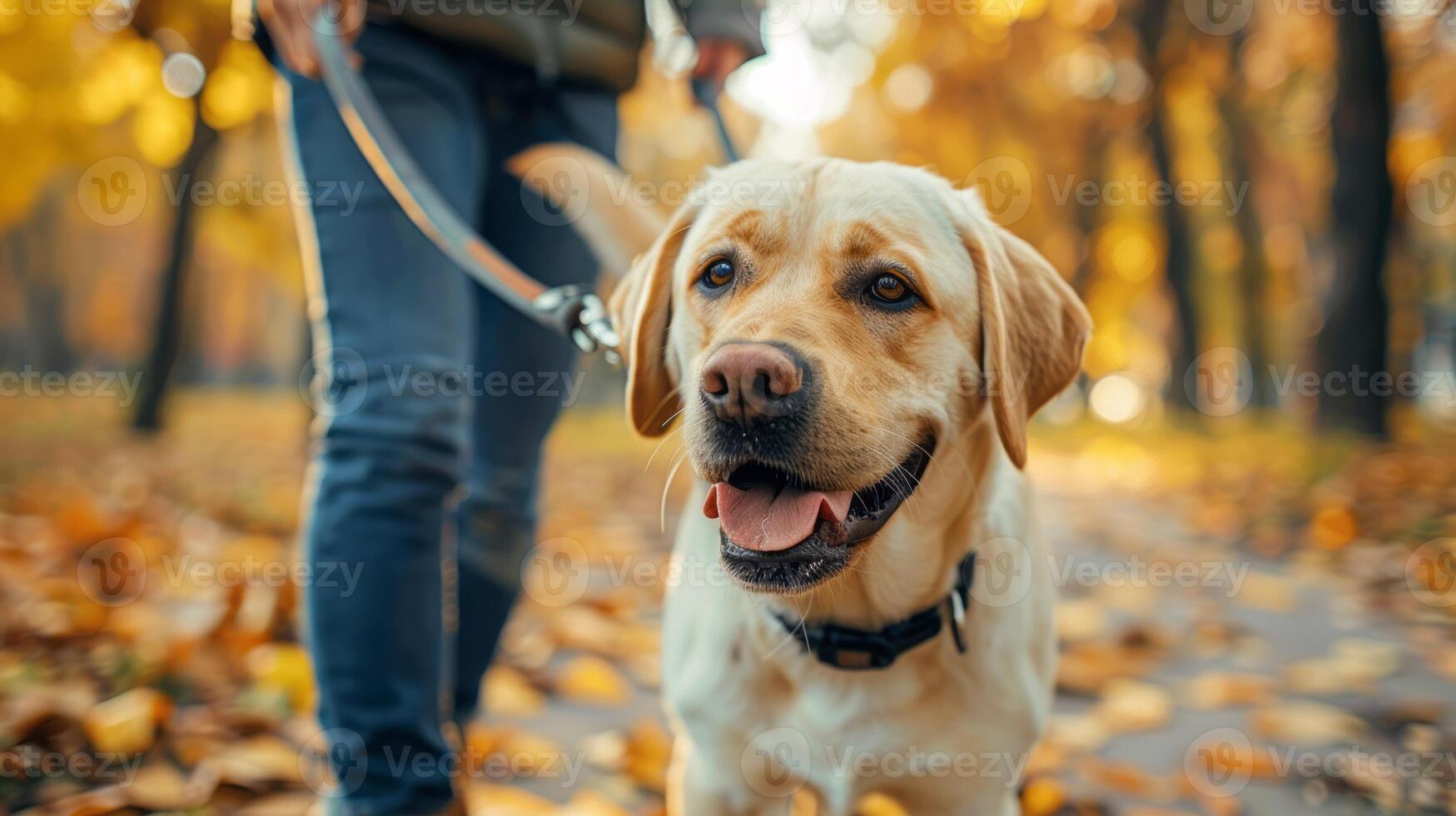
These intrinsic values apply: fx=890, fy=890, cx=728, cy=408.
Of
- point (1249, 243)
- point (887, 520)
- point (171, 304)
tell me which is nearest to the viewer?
point (887, 520)

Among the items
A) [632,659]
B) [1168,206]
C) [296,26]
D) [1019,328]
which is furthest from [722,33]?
[1168,206]

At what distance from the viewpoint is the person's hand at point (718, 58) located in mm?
2719

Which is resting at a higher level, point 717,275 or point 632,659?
point 717,275

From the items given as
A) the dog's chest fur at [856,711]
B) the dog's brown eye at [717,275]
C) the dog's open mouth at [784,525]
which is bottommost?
the dog's chest fur at [856,711]

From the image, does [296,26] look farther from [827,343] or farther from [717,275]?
[827,343]

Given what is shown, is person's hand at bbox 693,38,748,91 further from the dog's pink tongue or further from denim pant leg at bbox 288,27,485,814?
the dog's pink tongue

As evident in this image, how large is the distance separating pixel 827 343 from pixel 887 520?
372 millimetres

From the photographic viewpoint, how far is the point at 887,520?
5.75ft

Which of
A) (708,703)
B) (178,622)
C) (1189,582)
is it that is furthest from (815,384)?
(1189,582)

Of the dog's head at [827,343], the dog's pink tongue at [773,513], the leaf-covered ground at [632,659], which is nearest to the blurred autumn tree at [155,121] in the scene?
the leaf-covered ground at [632,659]

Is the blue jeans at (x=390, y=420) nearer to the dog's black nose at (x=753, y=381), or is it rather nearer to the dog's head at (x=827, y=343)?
→ the dog's head at (x=827, y=343)

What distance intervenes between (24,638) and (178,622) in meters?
0.49

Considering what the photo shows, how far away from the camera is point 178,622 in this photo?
11.6 ft

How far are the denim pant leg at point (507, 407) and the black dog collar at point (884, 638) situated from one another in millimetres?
1126
